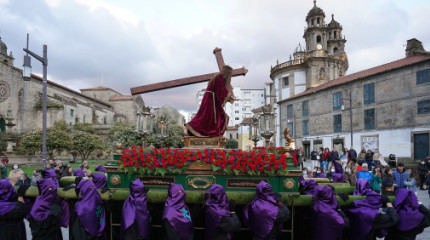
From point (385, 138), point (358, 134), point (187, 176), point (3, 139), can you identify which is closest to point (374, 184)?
point (187, 176)

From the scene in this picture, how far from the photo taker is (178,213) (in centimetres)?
496

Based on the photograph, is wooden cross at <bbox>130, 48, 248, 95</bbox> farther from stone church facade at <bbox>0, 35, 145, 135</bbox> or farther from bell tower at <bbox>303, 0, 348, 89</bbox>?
bell tower at <bbox>303, 0, 348, 89</bbox>

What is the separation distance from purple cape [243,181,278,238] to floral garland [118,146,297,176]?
69 centimetres

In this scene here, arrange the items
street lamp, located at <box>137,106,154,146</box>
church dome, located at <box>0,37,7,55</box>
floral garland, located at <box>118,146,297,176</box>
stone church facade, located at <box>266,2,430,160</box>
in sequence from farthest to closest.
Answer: church dome, located at <box>0,37,7,55</box> → stone church facade, located at <box>266,2,430,160</box> → street lamp, located at <box>137,106,154,146</box> → floral garland, located at <box>118,146,297,176</box>

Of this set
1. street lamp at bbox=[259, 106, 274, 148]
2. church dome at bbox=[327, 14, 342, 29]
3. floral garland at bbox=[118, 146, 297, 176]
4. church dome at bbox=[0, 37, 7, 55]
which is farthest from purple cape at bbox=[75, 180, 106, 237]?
church dome at bbox=[0, 37, 7, 55]

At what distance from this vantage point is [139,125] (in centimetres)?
761

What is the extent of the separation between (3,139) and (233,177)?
3896cm

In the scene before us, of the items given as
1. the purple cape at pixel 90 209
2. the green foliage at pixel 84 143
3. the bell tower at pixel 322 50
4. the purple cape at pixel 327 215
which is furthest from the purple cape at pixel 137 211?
the bell tower at pixel 322 50

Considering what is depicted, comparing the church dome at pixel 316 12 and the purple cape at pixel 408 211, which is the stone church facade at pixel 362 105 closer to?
the church dome at pixel 316 12

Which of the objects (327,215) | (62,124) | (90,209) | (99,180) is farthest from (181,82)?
(62,124)

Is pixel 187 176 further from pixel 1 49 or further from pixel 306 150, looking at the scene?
pixel 1 49

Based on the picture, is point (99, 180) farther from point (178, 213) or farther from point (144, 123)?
point (178, 213)

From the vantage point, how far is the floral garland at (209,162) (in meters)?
5.80

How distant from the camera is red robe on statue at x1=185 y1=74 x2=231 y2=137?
7.20 metres
